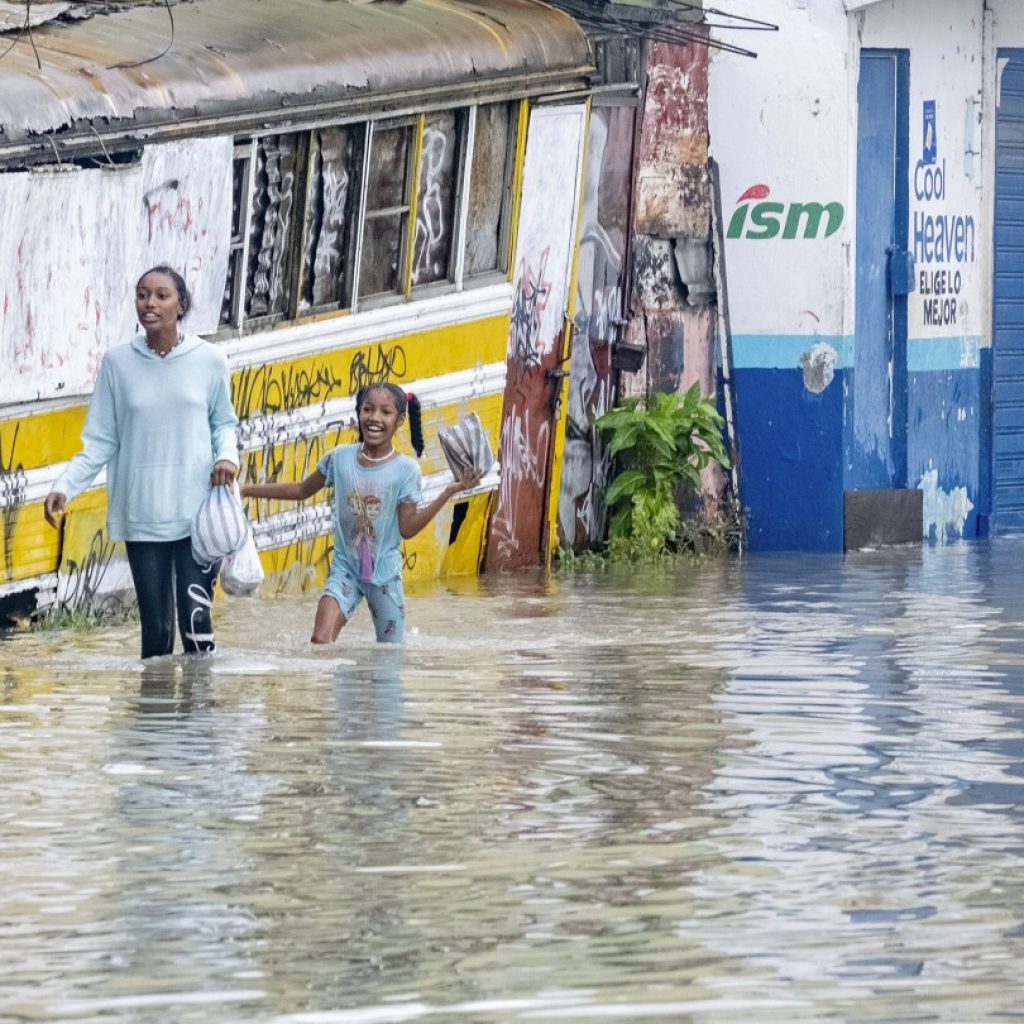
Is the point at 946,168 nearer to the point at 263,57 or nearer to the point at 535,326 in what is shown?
the point at 535,326

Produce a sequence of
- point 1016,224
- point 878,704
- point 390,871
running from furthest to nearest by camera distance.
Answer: point 1016,224, point 878,704, point 390,871

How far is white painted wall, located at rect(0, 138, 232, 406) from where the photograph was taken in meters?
11.8

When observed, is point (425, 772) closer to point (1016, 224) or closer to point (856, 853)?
point (856, 853)

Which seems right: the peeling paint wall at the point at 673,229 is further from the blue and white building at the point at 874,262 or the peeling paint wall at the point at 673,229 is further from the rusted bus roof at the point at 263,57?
the rusted bus roof at the point at 263,57

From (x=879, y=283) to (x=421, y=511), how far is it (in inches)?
299

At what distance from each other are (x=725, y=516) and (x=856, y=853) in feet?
36.0

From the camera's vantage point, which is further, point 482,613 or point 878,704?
point 482,613

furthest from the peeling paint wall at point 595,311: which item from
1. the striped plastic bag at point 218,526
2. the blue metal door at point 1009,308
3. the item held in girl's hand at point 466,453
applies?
the striped plastic bag at point 218,526

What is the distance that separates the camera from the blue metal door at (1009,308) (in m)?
19.0

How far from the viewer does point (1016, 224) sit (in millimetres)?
19141

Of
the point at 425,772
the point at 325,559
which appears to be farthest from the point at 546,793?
the point at 325,559

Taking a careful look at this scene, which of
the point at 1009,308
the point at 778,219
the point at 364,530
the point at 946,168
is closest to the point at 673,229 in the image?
the point at 778,219

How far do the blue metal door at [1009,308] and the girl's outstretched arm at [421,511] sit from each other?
864 centimetres

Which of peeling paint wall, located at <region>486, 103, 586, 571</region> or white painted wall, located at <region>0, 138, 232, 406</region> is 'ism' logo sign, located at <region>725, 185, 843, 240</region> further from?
white painted wall, located at <region>0, 138, 232, 406</region>
